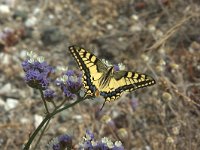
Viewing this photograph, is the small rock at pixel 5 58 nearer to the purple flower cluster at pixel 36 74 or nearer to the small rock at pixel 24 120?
the small rock at pixel 24 120

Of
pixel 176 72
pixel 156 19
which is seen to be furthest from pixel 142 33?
pixel 176 72

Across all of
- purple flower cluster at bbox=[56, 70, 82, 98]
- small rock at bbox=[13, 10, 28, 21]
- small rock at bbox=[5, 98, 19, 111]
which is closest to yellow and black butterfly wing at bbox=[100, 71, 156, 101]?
purple flower cluster at bbox=[56, 70, 82, 98]

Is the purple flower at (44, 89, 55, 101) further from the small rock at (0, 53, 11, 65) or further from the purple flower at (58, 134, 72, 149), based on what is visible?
the small rock at (0, 53, 11, 65)

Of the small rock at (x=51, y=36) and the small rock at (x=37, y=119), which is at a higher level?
the small rock at (x=51, y=36)

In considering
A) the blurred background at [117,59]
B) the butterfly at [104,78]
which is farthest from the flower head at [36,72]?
the blurred background at [117,59]

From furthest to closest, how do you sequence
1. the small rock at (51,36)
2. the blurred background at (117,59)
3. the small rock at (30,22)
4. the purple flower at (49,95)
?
the small rock at (30,22), the small rock at (51,36), the blurred background at (117,59), the purple flower at (49,95)

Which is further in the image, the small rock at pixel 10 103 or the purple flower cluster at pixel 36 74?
the small rock at pixel 10 103

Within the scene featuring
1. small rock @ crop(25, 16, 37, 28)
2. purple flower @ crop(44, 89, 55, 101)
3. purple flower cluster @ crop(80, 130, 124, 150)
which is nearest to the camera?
purple flower cluster @ crop(80, 130, 124, 150)

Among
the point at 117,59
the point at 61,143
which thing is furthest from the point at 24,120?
the point at 61,143
